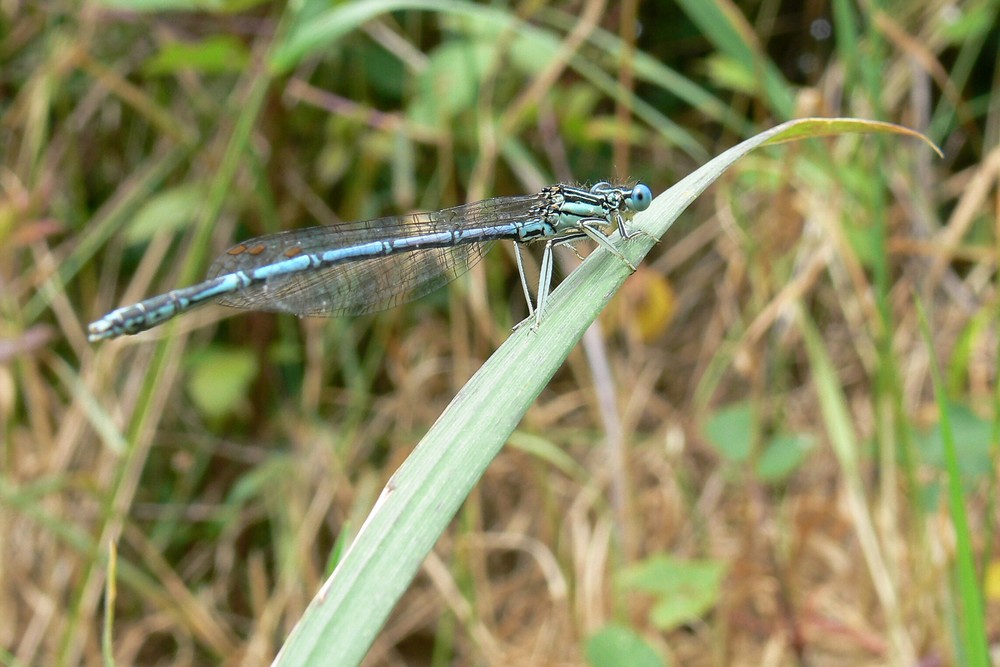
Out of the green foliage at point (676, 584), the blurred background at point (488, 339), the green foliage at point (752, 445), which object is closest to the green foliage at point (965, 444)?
the blurred background at point (488, 339)

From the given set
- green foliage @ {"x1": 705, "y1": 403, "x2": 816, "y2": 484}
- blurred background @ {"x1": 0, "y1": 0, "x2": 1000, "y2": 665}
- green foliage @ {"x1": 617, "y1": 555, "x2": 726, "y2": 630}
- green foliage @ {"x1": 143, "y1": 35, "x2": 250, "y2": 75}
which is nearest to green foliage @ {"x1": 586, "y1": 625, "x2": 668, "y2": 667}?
green foliage @ {"x1": 617, "y1": 555, "x2": 726, "y2": 630}

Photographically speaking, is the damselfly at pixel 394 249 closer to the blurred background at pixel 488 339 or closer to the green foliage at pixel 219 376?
the blurred background at pixel 488 339

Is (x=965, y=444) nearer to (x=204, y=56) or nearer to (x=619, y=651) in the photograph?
(x=619, y=651)

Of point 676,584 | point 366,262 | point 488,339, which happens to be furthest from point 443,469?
point 488,339

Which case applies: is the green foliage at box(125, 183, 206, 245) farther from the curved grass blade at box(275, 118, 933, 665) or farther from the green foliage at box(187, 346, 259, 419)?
the curved grass blade at box(275, 118, 933, 665)

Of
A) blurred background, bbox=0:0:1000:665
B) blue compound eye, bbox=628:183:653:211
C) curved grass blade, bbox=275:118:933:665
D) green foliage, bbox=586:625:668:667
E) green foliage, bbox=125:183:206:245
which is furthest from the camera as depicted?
green foliage, bbox=125:183:206:245
